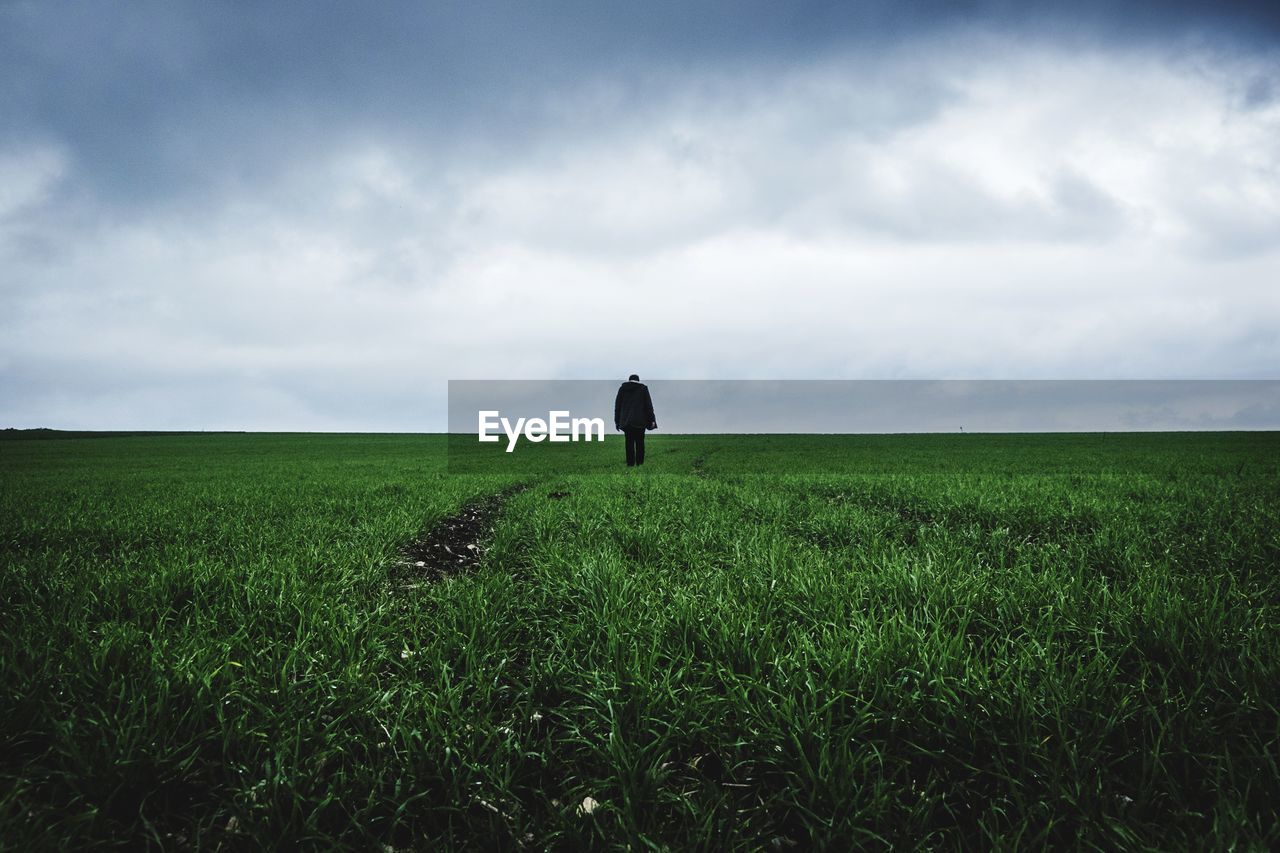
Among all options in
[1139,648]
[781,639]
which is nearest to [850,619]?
[781,639]

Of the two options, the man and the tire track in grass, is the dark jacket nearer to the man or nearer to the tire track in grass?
the man

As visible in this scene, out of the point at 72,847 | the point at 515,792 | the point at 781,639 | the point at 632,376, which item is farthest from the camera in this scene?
the point at 632,376

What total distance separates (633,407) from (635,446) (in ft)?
5.52

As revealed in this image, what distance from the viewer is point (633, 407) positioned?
17.4m

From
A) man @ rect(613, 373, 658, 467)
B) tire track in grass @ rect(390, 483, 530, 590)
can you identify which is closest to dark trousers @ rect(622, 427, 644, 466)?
man @ rect(613, 373, 658, 467)

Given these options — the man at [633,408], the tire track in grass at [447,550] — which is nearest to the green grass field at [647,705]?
the tire track in grass at [447,550]

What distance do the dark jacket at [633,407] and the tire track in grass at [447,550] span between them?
8615 millimetres

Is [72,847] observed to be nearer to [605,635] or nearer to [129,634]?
[129,634]

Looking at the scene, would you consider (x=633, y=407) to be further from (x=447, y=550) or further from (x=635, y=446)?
(x=447, y=550)

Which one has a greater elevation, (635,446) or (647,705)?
(635,446)

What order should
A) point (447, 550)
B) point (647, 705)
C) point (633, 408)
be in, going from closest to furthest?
point (647, 705) < point (447, 550) < point (633, 408)

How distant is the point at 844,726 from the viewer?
2.20 meters

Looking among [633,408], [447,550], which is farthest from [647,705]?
[633,408]

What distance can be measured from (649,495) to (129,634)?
680 cm
